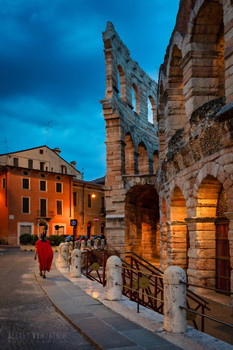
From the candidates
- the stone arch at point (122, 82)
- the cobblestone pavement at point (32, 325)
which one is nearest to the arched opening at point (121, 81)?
the stone arch at point (122, 82)

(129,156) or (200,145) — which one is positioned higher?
(129,156)

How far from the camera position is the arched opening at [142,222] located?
2398cm

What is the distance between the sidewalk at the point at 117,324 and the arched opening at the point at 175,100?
7492mm

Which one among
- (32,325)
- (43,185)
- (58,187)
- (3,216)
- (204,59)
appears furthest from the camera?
(58,187)

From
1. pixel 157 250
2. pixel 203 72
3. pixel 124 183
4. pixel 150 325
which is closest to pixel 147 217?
pixel 157 250

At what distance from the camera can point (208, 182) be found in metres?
10.6

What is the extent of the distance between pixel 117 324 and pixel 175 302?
107cm

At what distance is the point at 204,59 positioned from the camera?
11445 millimetres

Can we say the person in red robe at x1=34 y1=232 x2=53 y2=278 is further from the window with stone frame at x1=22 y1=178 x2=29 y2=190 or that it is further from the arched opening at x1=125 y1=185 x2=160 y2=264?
the window with stone frame at x1=22 y1=178 x2=29 y2=190

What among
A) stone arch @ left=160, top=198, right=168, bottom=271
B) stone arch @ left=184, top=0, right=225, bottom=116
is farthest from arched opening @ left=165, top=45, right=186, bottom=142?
stone arch @ left=160, top=198, right=168, bottom=271

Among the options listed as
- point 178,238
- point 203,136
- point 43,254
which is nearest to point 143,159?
point 178,238

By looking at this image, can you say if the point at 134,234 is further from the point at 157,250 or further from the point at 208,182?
the point at 208,182

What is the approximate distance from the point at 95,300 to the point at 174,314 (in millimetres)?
2851

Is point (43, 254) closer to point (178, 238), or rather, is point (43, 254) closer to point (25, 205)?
point (178, 238)
